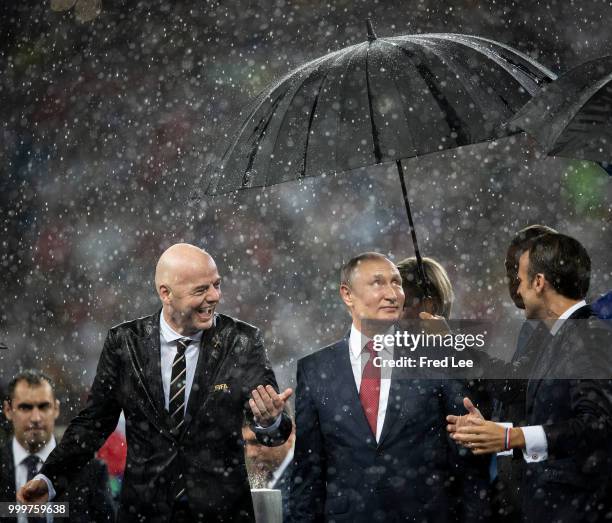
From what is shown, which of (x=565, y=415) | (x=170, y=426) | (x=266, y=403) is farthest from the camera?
(x=170, y=426)

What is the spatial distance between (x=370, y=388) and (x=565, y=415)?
776 mm

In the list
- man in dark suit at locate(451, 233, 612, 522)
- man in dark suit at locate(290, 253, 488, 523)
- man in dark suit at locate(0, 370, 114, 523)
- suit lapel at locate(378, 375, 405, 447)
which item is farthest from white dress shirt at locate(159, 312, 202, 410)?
man in dark suit at locate(451, 233, 612, 522)

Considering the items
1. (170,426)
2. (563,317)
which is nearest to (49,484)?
(170,426)

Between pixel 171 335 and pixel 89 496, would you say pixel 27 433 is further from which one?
pixel 171 335

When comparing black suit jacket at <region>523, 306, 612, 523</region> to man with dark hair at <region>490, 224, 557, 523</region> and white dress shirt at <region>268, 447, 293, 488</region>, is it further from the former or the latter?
white dress shirt at <region>268, 447, 293, 488</region>

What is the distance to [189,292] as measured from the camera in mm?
4043

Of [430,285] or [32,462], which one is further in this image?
[32,462]

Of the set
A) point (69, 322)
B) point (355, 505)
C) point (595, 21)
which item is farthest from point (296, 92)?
point (69, 322)

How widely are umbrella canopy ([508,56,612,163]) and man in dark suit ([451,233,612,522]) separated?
522 mm

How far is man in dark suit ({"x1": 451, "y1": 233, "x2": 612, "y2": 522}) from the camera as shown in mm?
3213

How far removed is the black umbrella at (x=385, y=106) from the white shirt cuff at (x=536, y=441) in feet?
2.94

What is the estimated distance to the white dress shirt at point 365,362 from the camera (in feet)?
12.2

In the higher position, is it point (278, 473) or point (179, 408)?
point (179, 408)

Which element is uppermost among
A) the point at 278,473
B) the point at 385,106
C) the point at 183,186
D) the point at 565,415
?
the point at 183,186
